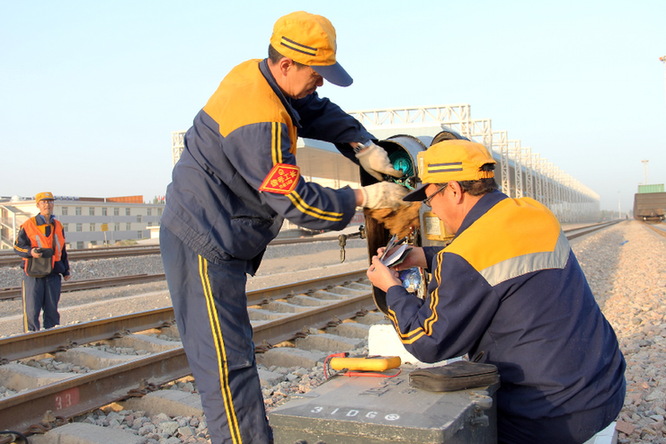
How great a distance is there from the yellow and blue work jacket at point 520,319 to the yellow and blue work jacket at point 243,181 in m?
0.55

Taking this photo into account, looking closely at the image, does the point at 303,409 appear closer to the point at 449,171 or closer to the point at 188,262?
the point at 188,262

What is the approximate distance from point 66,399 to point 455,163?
3.11 metres

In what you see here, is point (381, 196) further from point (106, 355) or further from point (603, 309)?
point (603, 309)

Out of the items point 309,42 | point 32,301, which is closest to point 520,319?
point 309,42

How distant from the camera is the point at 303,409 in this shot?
191 cm

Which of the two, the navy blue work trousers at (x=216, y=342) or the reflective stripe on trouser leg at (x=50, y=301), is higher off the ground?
the navy blue work trousers at (x=216, y=342)

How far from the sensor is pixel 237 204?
254cm

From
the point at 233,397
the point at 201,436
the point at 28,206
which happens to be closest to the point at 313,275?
the point at 201,436

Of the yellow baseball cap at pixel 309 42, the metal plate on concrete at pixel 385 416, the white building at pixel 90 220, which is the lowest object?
the white building at pixel 90 220

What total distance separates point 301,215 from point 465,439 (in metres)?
1.02

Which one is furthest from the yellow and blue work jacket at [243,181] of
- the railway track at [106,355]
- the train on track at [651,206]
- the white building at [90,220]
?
the train on track at [651,206]

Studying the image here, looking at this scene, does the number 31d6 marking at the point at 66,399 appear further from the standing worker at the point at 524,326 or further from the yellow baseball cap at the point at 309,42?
the yellow baseball cap at the point at 309,42

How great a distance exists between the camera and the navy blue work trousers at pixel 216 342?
2.47 meters

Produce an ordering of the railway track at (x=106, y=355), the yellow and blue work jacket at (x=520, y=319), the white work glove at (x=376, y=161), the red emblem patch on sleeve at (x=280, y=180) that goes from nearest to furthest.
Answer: the yellow and blue work jacket at (x=520, y=319) < the red emblem patch on sleeve at (x=280, y=180) < the white work glove at (x=376, y=161) < the railway track at (x=106, y=355)
